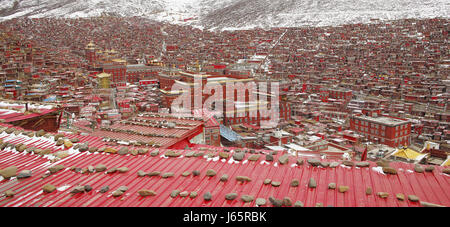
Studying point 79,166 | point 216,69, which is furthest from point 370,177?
point 216,69

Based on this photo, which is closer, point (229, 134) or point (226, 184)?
point (226, 184)

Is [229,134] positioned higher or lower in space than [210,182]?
lower

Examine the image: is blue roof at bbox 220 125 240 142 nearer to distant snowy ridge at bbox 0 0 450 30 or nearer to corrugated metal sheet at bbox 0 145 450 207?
corrugated metal sheet at bbox 0 145 450 207

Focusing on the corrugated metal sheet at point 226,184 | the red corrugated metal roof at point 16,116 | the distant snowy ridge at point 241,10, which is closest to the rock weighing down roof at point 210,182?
the corrugated metal sheet at point 226,184

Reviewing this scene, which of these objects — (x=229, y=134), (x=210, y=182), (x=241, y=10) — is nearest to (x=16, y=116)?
(x=210, y=182)

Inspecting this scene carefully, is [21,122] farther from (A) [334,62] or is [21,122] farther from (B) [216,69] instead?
(A) [334,62]

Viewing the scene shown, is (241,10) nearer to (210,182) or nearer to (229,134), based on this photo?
(229,134)
